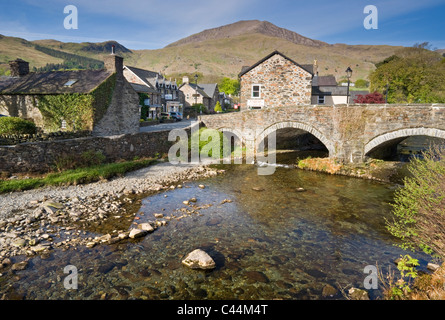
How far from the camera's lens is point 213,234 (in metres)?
9.64

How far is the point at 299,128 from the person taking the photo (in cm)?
2106

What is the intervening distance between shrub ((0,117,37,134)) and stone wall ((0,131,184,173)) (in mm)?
4552

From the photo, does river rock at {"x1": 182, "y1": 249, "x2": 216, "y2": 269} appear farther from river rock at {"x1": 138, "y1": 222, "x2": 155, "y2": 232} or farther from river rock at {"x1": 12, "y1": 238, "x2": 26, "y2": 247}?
river rock at {"x1": 12, "y1": 238, "x2": 26, "y2": 247}

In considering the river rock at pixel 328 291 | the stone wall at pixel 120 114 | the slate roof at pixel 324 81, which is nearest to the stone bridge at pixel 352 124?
the stone wall at pixel 120 114

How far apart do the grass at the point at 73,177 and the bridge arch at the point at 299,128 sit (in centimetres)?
1097

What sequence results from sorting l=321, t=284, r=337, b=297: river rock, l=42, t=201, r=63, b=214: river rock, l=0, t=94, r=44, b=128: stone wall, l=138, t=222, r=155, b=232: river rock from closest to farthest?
l=321, t=284, r=337, b=297: river rock, l=138, t=222, r=155, b=232: river rock, l=42, t=201, r=63, b=214: river rock, l=0, t=94, r=44, b=128: stone wall

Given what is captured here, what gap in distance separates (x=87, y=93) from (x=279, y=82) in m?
19.7

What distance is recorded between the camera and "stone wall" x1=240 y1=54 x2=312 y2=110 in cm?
2853

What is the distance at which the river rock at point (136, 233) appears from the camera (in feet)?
29.4

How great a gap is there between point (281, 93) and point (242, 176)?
602 inches

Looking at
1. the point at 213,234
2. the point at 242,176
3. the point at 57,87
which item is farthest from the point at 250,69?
the point at 213,234

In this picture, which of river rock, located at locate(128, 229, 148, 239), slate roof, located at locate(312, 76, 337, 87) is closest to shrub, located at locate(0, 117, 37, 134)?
river rock, located at locate(128, 229, 148, 239)

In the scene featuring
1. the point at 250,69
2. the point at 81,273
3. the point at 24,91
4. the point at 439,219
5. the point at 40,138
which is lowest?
the point at 81,273
